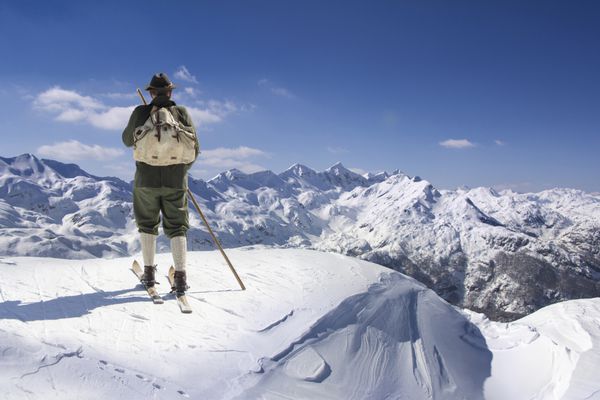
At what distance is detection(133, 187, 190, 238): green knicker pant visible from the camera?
637 centimetres

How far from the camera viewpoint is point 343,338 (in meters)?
5.57

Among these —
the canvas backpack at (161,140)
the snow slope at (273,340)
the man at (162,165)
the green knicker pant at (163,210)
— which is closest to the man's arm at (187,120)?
the man at (162,165)

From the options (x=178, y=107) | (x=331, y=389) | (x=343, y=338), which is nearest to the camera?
(x=331, y=389)

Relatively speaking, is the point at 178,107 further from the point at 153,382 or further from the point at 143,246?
the point at 153,382

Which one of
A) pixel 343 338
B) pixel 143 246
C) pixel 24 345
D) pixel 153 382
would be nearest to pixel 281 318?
pixel 343 338

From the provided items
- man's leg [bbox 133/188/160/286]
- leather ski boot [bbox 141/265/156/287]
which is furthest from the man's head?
leather ski boot [bbox 141/265/156/287]

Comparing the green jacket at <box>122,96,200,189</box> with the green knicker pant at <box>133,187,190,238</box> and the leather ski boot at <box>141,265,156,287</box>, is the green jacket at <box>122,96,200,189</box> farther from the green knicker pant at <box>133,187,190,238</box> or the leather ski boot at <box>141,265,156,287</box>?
the leather ski boot at <box>141,265,156,287</box>

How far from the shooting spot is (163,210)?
650 centimetres

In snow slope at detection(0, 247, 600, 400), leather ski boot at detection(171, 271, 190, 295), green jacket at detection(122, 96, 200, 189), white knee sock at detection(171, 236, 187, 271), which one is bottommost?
snow slope at detection(0, 247, 600, 400)

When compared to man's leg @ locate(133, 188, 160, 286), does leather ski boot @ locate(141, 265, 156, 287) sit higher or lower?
lower

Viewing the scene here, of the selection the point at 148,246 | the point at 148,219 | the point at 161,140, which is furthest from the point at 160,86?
the point at 148,246

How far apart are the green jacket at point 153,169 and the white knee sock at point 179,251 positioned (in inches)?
34.2

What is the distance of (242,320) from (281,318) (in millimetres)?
554

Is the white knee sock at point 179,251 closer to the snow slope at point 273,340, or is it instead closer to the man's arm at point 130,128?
the snow slope at point 273,340
